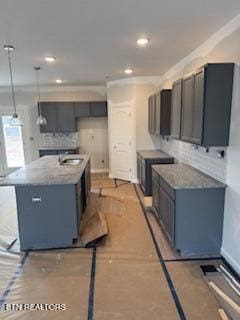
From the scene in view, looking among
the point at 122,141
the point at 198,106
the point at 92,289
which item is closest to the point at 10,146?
the point at 122,141

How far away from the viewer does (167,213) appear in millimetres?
3127

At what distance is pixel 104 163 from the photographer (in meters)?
7.59

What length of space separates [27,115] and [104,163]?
270cm

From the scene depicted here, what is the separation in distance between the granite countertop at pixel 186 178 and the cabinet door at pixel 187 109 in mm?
505

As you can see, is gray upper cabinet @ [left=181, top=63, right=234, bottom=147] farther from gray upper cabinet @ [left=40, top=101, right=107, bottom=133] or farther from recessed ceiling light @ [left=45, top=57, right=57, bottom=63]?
gray upper cabinet @ [left=40, top=101, right=107, bottom=133]

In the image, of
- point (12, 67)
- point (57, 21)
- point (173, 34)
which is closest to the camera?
point (57, 21)

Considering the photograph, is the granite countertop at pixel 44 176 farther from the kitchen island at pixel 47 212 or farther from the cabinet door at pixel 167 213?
the cabinet door at pixel 167 213

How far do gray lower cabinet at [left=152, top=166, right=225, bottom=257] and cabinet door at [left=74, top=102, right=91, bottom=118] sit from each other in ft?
15.3

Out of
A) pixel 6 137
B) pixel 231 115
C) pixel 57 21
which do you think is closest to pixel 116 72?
pixel 57 21

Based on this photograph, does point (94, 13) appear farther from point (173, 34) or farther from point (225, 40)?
point (225, 40)

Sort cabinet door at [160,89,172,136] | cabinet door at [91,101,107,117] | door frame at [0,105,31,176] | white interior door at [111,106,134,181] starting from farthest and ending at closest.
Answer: door frame at [0,105,31,176], cabinet door at [91,101,107,117], white interior door at [111,106,134,181], cabinet door at [160,89,172,136]

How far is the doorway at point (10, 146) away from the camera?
7207 millimetres

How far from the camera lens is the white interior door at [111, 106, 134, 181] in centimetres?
618

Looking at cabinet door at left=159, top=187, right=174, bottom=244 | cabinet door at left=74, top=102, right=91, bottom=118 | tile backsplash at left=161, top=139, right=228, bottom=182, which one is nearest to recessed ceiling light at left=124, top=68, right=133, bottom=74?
tile backsplash at left=161, top=139, right=228, bottom=182
